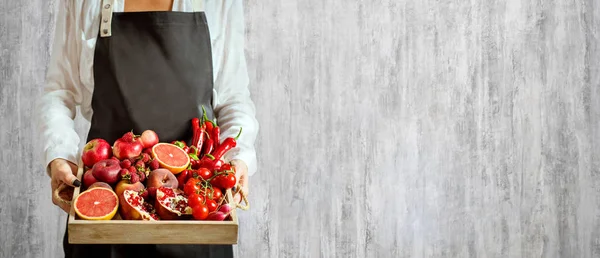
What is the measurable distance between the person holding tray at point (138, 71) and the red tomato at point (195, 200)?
0.31 m

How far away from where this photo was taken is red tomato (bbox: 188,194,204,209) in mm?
1254

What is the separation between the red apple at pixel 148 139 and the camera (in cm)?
→ 151

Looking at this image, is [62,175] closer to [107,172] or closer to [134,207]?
[107,172]

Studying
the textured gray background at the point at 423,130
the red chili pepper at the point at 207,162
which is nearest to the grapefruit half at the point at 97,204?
the red chili pepper at the point at 207,162

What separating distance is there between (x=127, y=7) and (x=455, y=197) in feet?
5.68

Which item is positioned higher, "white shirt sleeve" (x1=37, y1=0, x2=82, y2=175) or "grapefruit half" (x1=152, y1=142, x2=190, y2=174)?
"white shirt sleeve" (x1=37, y1=0, x2=82, y2=175)

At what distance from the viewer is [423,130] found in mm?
2861

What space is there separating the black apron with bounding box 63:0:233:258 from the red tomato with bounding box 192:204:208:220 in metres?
0.37

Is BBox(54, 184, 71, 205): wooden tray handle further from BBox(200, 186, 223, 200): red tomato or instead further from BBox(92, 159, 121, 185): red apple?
BBox(200, 186, 223, 200): red tomato

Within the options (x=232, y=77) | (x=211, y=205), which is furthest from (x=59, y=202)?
(x=232, y=77)

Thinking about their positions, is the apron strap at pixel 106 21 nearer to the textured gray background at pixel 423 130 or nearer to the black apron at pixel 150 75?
the black apron at pixel 150 75

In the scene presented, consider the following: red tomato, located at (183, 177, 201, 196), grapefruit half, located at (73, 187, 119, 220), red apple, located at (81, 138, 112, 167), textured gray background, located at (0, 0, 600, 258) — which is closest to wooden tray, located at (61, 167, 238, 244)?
grapefruit half, located at (73, 187, 119, 220)

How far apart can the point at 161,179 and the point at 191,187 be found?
0.06 m

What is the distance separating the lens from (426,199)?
288 cm
